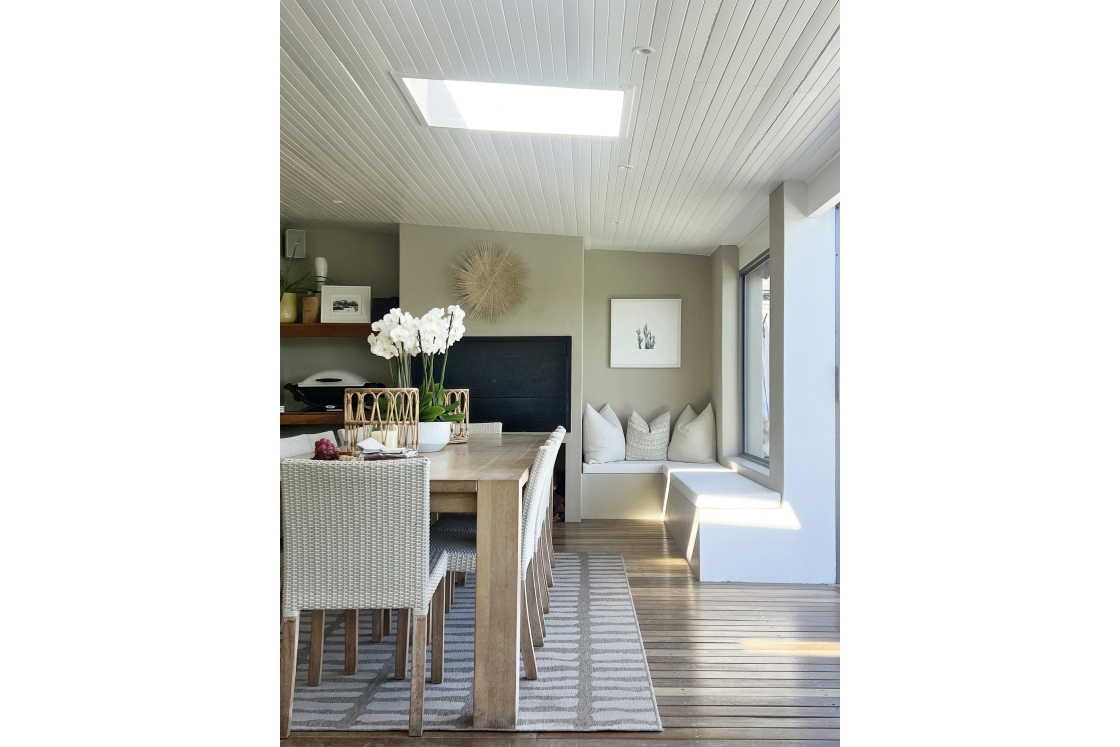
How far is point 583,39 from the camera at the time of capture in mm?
2658

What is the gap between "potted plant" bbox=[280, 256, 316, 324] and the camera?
6.23m

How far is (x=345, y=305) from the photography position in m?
6.25

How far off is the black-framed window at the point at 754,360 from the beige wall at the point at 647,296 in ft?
1.90

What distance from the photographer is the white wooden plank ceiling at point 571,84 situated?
2.54m

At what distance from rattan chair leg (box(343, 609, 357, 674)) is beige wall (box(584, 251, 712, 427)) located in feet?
14.4

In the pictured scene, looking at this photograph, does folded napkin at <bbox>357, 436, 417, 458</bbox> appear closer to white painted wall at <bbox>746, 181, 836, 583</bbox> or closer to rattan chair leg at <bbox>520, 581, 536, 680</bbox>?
rattan chair leg at <bbox>520, 581, 536, 680</bbox>

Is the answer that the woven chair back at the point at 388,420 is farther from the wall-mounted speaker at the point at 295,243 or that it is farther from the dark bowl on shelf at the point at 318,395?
the wall-mounted speaker at the point at 295,243
